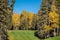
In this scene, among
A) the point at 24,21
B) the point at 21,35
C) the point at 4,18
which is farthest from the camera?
the point at 24,21

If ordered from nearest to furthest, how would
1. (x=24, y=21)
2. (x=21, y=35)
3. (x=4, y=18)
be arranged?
(x=4, y=18) < (x=21, y=35) < (x=24, y=21)

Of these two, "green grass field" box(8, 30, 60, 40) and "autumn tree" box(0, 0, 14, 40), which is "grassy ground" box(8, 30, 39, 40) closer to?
"green grass field" box(8, 30, 60, 40)

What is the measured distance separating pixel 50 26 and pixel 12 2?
76.4 ft

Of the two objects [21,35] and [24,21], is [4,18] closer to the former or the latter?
[21,35]

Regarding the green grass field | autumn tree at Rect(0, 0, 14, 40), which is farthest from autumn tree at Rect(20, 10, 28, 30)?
autumn tree at Rect(0, 0, 14, 40)

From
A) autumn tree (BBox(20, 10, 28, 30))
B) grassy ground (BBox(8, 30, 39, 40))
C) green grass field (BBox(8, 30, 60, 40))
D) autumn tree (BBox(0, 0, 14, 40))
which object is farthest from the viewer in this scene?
autumn tree (BBox(20, 10, 28, 30))

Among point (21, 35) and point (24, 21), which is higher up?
point (24, 21)

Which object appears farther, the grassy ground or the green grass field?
the grassy ground

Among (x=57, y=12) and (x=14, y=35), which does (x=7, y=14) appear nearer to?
(x=14, y=35)

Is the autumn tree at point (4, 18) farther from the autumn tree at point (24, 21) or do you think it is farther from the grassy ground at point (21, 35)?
the autumn tree at point (24, 21)

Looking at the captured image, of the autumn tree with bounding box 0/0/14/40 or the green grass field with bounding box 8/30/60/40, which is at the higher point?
the autumn tree with bounding box 0/0/14/40

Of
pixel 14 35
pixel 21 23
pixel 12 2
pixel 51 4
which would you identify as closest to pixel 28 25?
pixel 21 23

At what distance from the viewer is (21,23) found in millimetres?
110250

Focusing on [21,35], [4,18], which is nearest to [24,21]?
[21,35]
